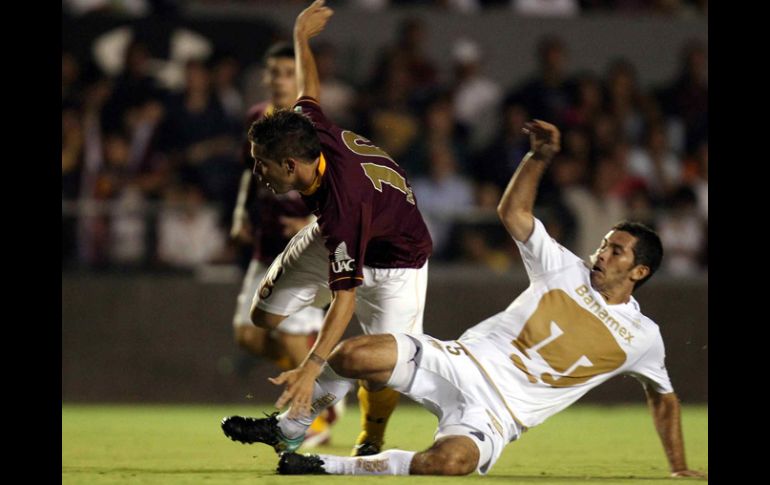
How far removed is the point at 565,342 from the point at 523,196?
0.82 m

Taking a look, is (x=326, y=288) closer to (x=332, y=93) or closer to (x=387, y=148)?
(x=387, y=148)

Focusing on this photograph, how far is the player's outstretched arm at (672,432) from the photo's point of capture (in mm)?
7246

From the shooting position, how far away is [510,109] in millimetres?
14633

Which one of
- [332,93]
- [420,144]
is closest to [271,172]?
[420,144]

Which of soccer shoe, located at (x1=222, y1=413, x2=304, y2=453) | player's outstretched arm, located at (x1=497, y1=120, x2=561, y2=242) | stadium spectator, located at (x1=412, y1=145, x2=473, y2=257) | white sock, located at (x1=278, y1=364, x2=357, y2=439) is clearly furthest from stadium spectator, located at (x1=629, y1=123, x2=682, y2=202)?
soccer shoe, located at (x1=222, y1=413, x2=304, y2=453)

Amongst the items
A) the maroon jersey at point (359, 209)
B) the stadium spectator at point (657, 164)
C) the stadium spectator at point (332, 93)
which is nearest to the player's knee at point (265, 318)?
the maroon jersey at point (359, 209)

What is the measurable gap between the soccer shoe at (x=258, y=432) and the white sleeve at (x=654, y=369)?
1.88 metres

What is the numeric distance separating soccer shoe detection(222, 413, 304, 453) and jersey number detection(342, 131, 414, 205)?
141 centimetres

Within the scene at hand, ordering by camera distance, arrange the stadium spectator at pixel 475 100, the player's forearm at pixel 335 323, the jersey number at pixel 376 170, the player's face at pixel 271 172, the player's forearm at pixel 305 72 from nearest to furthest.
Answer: the player's forearm at pixel 335 323 → the player's face at pixel 271 172 → the jersey number at pixel 376 170 → the player's forearm at pixel 305 72 → the stadium spectator at pixel 475 100

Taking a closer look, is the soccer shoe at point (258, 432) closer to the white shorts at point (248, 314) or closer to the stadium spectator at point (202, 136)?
the white shorts at point (248, 314)

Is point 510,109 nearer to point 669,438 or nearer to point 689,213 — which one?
point 689,213

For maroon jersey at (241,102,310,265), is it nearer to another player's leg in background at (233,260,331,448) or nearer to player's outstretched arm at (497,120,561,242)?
another player's leg in background at (233,260,331,448)
